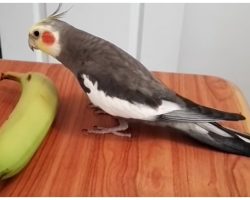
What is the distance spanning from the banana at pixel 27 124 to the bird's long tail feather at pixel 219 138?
A: 0.19 meters

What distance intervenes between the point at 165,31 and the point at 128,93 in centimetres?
56

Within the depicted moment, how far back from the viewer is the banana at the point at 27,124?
1.61 feet

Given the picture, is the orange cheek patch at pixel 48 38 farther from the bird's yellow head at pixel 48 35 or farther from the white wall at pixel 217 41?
the white wall at pixel 217 41

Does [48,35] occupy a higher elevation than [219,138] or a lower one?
higher

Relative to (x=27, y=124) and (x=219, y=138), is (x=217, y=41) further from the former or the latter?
(x=27, y=124)

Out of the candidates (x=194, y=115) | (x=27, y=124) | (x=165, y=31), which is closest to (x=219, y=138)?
(x=194, y=115)

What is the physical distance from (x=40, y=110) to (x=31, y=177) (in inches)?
4.1

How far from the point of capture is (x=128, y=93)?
1.80 feet

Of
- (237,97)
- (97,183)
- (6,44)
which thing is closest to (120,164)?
(97,183)

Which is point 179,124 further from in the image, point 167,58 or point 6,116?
point 167,58

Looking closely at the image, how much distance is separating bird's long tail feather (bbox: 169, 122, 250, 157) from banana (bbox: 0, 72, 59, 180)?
0.19m

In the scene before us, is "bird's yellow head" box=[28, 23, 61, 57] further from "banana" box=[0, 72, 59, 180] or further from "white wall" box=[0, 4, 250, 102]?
"white wall" box=[0, 4, 250, 102]

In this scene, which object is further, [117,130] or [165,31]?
[165,31]

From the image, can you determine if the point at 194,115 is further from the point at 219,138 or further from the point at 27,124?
the point at 27,124
